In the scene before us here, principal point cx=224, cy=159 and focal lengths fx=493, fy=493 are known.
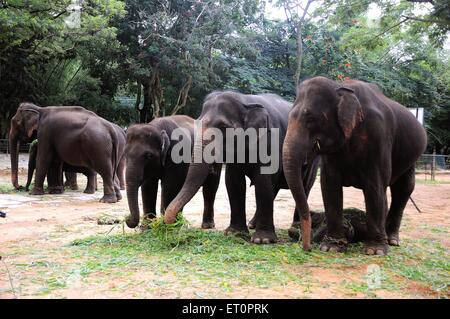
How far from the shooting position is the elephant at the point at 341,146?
467cm

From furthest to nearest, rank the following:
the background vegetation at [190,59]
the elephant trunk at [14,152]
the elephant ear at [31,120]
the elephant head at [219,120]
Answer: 1. the background vegetation at [190,59]
2. the elephant trunk at [14,152]
3. the elephant ear at [31,120]
4. the elephant head at [219,120]

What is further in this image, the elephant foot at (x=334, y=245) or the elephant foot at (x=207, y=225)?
the elephant foot at (x=207, y=225)

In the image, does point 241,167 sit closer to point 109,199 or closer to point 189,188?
point 189,188

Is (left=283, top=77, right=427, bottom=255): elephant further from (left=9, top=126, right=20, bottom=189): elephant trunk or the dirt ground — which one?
(left=9, top=126, right=20, bottom=189): elephant trunk

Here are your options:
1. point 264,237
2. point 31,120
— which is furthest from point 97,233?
point 31,120

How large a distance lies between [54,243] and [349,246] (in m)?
3.17

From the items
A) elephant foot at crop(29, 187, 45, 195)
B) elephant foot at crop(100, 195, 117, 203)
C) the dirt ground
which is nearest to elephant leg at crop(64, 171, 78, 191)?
the dirt ground

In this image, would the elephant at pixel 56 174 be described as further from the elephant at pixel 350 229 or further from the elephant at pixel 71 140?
the elephant at pixel 350 229

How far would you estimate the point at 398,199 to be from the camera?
5957 millimetres

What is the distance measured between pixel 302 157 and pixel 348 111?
24.5 inches

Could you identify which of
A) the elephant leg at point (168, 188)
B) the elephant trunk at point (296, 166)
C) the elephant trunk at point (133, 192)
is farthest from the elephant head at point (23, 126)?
the elephant trunk at point (296, 166)

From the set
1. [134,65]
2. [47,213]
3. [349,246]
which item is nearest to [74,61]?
[134,65]

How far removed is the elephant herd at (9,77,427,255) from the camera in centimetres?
473

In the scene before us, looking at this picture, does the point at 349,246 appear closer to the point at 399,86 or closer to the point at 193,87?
the point at 193,87
